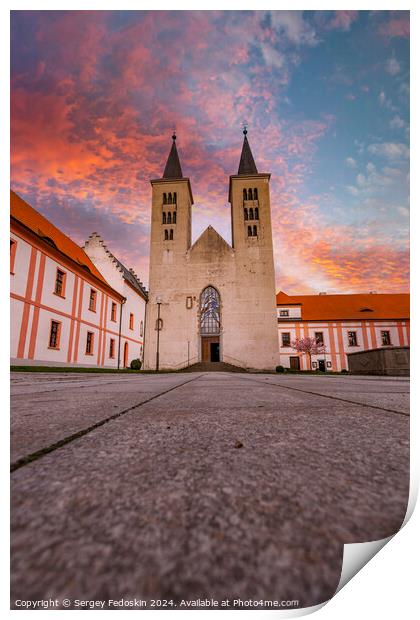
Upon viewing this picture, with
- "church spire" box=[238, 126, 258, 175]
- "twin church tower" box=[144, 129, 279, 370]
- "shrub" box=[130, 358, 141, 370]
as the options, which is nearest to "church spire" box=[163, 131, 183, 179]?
"twin church tower" box=[144, 129, 279, 370]

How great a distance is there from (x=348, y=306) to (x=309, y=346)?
532 cm

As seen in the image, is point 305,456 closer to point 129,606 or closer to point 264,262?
point 129,606

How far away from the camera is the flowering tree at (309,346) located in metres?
23.4

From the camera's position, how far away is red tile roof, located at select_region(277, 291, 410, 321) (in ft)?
78.7

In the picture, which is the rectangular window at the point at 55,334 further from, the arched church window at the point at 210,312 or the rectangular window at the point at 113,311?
the arched church window at the point at 210,312

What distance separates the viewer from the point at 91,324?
1388 centimetres

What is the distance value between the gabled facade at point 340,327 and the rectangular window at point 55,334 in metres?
17.3

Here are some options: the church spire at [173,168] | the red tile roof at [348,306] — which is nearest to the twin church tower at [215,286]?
the church spire at [173,168]

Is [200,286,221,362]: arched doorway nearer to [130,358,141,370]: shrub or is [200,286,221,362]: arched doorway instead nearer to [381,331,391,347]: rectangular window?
[130,358,141,370]: shrub

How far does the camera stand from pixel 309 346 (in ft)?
76.8

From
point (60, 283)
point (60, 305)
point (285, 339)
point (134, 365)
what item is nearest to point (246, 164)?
point (285, 339)

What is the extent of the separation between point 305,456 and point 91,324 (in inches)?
570

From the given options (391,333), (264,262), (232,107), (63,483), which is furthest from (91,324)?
(391,333)

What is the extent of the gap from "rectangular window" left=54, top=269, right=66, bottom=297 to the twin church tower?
6.46 meters
